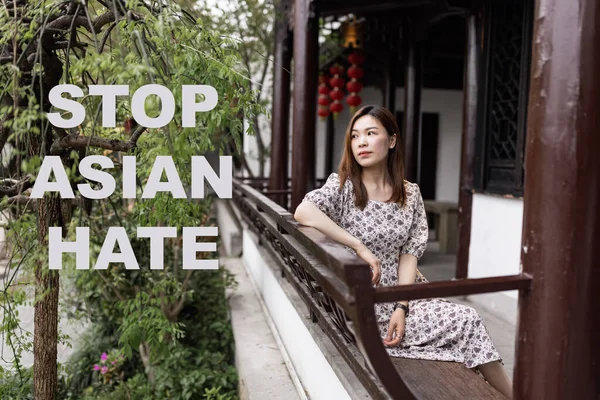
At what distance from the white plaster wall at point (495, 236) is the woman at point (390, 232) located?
2.06 metres

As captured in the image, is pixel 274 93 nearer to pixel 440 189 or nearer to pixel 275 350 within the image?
pixel 275 350

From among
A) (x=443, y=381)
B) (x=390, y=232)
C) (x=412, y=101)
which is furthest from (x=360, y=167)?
(x=412, y=101)

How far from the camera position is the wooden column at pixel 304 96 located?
469 centimetres

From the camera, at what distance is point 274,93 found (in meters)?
7.07

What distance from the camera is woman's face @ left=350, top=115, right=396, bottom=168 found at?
2529 mm

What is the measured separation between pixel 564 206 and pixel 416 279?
1284mm

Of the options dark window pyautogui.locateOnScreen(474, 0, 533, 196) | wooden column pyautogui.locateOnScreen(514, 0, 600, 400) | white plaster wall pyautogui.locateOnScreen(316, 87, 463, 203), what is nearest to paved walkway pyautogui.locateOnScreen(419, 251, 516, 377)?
dark window pyautogui.locateOnScreen(474, 0, 533, 196)

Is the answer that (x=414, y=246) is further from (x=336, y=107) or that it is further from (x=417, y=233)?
(x=336, y=107)

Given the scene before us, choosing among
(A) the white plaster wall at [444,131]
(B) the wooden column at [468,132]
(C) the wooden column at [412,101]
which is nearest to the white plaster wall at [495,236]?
(B) the wooden column at [468,132]

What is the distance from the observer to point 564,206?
1554 millimetres

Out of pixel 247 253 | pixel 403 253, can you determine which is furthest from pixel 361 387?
pixel 247 253

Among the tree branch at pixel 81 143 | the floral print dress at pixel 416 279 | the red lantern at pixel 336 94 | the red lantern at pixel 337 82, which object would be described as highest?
the red lantern at pixel 337 82

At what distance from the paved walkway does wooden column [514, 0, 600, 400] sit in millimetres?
1920

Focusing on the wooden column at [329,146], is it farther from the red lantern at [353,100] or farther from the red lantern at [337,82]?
the red lantern at [353,100]
